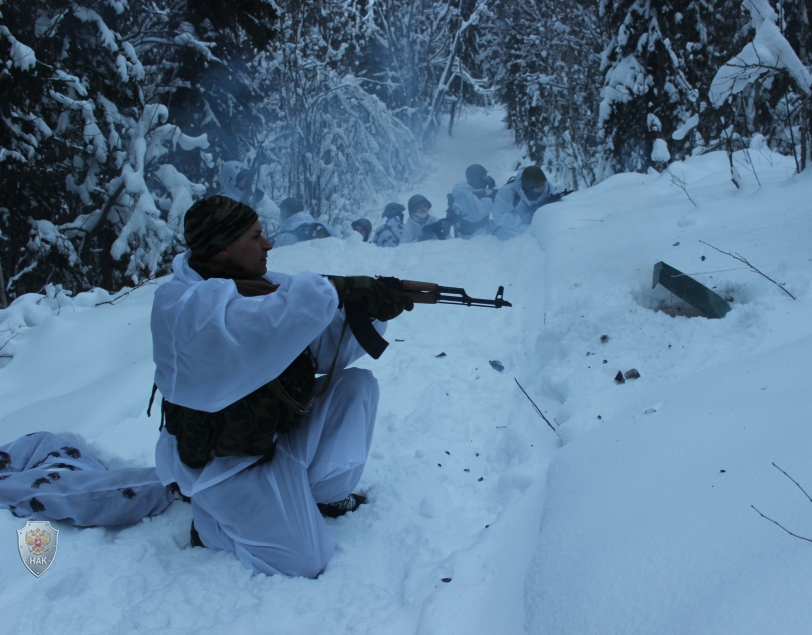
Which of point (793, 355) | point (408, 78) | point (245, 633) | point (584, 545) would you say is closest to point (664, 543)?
point (584, 545)

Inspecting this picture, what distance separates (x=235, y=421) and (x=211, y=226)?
2.15 feet

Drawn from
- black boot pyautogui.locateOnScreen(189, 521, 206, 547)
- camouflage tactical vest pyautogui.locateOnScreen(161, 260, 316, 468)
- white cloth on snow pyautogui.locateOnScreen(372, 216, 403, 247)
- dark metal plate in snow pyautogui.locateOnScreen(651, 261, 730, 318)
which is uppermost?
camouflage tactical vest pyautogui.locateOnScreen(161, 260, 316, 468)

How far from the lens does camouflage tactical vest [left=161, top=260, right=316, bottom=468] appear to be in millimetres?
1763

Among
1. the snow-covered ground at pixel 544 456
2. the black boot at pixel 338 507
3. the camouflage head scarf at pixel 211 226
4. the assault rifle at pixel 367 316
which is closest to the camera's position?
the snow-covered ground at pixel 544 456

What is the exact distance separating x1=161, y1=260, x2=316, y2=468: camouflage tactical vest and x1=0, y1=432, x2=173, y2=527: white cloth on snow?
Result: 38cm

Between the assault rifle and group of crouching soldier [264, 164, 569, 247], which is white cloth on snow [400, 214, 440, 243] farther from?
the assault rifle

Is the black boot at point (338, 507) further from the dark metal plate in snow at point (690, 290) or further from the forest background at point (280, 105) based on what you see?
the forest background at point (280, 105)

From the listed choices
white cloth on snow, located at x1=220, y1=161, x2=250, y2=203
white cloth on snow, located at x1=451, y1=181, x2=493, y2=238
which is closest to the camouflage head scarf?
white cloth on snow, located at x1=220, y1=161, x2=250, y2=203

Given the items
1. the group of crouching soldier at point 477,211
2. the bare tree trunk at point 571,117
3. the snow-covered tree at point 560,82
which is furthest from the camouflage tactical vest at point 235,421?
the bare tree trunk at point 571,117

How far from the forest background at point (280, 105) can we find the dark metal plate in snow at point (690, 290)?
1.81 meters

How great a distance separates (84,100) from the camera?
17.9ft

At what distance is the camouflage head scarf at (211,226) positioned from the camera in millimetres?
1782

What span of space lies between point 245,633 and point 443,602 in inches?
22.7

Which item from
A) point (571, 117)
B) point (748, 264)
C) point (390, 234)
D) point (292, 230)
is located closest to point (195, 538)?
point (748, 264)
